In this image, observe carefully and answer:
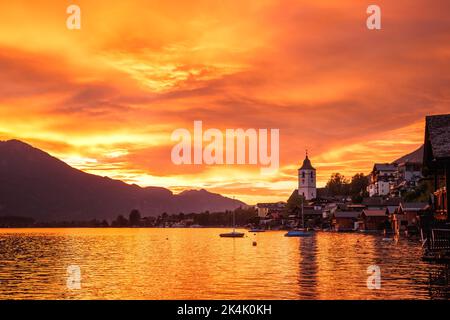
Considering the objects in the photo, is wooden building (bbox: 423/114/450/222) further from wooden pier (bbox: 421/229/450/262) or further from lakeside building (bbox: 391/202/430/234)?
lakeside building (bbox: 391/202/430/234)

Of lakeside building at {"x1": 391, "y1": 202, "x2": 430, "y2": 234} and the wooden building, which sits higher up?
the wooden building

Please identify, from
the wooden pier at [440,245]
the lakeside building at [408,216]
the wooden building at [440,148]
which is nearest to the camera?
the wooden building at [440,148]

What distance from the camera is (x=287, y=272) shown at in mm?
57188

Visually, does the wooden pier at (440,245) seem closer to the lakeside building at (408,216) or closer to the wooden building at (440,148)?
the wooden building at (440,148)

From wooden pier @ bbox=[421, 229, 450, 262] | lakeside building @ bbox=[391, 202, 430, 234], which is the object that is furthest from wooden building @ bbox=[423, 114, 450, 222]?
lakeside building @ bbox=[391, 202, 430, 234]

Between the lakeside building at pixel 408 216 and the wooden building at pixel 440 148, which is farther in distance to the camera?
the lakeside building at pixel 408 216

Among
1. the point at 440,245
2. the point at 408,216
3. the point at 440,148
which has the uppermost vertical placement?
the point at 440,148

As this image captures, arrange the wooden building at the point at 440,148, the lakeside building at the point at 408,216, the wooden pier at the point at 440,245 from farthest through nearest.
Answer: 1. the lakeside building at the point at 408,216
2. the wooden pier at the point at 440,245
3. the wooden building at the point at 440,148

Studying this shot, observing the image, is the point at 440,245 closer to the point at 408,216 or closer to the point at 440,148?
the point at 440,148

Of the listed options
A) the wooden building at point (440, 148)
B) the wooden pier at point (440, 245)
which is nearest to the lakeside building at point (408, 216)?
the wooden pier at point (440, 245)

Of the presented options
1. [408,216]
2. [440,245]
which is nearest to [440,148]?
[440,245]

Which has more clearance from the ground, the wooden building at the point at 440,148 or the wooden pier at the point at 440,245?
the wooden building at the point at 440,148
